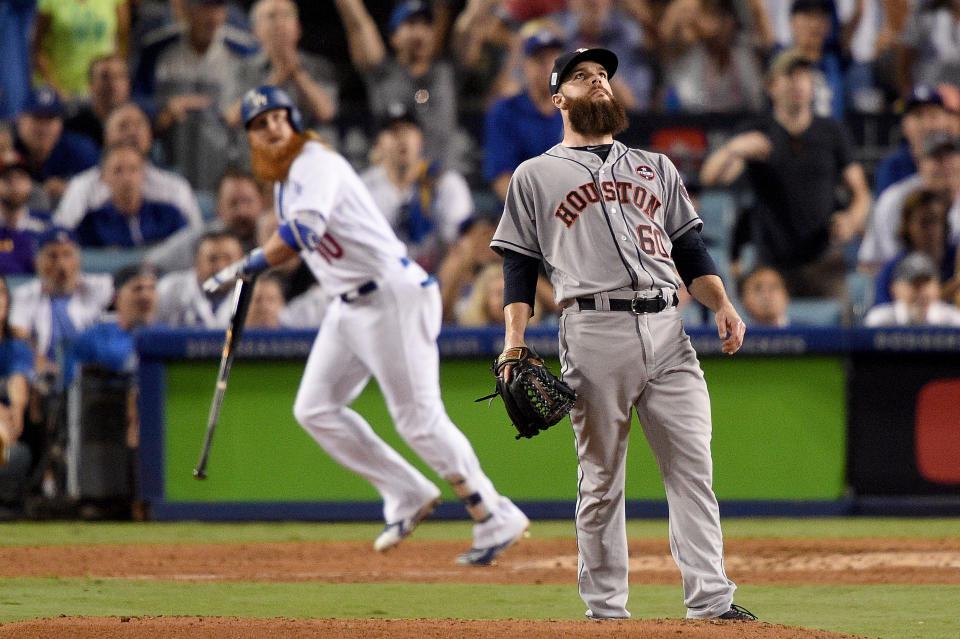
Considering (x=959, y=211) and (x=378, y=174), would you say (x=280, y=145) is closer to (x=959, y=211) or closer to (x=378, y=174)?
(x=378, y=174)

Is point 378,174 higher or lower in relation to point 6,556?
higher

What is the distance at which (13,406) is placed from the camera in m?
7.74

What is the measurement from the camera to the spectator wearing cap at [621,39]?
10195 millimetres

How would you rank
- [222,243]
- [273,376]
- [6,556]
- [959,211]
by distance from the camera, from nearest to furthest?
[6,556] → [273,376] → [222,243] → [959,211]

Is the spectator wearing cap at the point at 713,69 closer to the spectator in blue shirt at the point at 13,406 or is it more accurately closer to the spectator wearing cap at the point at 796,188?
the spectator wearing cap at the point at 796,188

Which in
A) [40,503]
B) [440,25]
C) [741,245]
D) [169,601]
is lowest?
[40,503]

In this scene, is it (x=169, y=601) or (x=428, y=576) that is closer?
(x=169, y=601)

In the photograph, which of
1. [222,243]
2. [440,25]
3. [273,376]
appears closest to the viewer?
[273,376]

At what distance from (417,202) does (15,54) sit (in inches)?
146

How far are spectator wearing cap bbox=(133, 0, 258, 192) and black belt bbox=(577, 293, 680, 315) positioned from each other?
22.0 feet

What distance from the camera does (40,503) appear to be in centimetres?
781

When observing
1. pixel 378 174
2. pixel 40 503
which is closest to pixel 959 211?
pixel 378 174

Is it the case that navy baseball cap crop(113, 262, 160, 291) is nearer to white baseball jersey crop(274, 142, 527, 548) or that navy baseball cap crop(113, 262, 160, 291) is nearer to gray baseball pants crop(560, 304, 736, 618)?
white baseball jersey crop(274, 142, 527, 548)

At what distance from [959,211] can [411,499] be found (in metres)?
4.98
